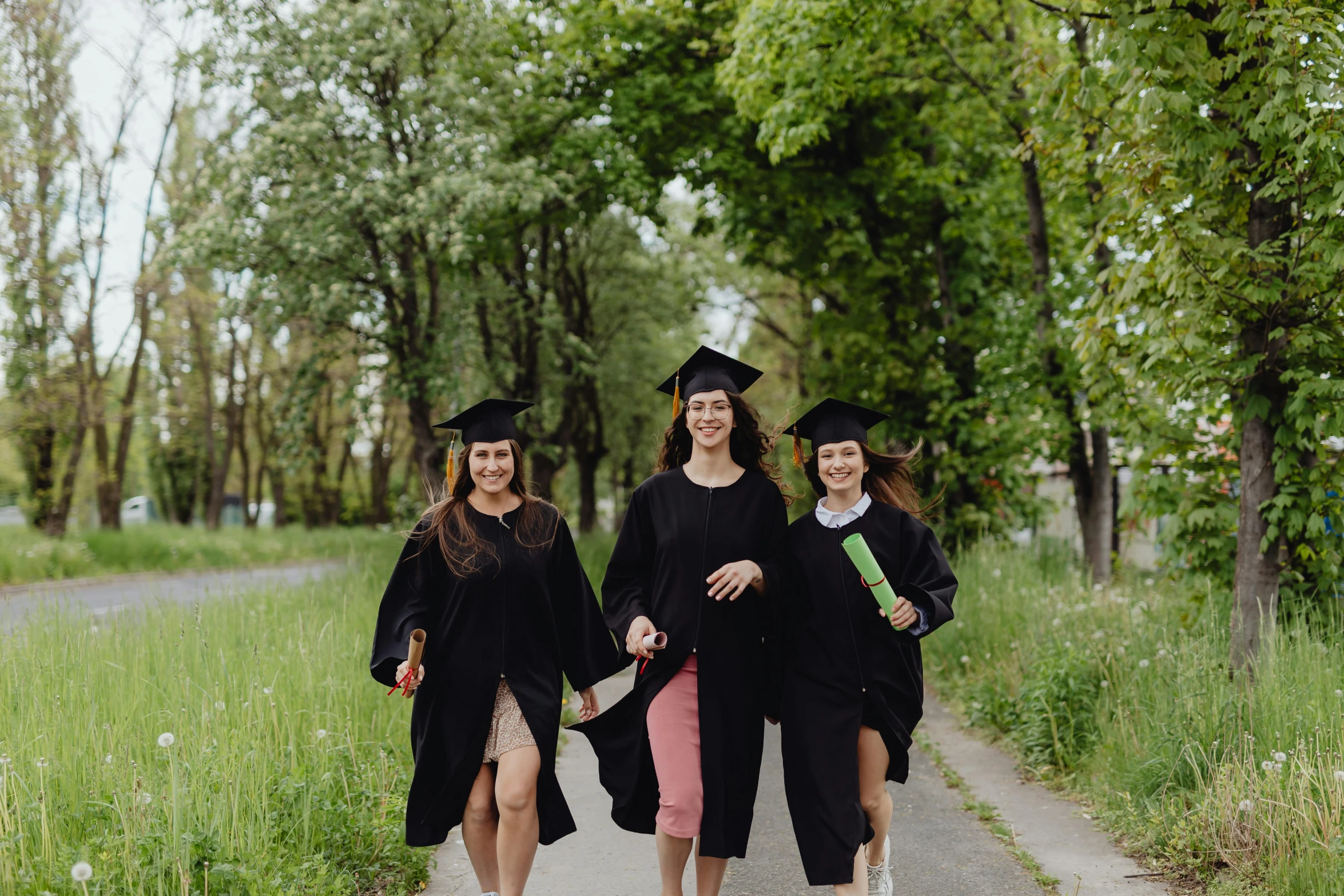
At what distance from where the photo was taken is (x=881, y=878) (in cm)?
401

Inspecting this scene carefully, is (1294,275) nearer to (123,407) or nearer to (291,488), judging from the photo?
(123,407)

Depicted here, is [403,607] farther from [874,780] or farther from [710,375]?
[874,780]

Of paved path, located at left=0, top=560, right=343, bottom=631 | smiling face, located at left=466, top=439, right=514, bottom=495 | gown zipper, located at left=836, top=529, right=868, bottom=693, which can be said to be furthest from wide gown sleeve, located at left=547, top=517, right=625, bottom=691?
paved path, located at left=0, top=560, right=343, bottom=631

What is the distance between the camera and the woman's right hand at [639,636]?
12.2 feet

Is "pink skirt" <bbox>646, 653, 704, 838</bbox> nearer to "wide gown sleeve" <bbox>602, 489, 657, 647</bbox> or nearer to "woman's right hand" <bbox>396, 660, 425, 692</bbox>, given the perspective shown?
"wide gown sleeve" <bbox>602, 489, 657, 647</bbox>

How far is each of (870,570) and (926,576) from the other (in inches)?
18.3

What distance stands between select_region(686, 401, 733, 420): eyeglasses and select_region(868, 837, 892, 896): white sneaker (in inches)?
70.5

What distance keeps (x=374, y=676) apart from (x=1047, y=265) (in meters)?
10.6

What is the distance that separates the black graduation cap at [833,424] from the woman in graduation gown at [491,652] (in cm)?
108

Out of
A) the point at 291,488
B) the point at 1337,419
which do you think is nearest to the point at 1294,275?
the point at 1337,419

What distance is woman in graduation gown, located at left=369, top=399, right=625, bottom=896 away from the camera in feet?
12.6

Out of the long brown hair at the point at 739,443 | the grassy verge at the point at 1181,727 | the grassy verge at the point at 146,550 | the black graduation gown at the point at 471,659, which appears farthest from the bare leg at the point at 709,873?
the grassy verge at the point at 146,550

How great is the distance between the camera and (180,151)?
914 inches

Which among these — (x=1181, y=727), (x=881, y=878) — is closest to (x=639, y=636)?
(x=881, y=878)
